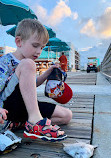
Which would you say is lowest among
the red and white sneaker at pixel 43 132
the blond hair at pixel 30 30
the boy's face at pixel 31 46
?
the red and white sneaker at pixel 43 132

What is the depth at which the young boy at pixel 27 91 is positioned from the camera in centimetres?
96

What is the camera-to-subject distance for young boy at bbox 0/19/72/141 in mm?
964

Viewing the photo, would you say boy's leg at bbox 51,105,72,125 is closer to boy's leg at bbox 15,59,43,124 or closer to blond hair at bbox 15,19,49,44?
boy's leg at bbox 15,59,43,124

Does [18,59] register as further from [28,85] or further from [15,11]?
[15,11]

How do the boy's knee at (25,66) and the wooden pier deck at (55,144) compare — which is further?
the boy's knee at (25,66)

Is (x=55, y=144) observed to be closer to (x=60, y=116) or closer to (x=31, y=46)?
(x=60, y=116)

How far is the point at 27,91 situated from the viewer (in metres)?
1.01

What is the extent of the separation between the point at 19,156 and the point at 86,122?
70 centimetres

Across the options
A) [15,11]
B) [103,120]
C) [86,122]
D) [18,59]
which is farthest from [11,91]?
[15,11]

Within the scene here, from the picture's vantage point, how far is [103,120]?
4.43ft

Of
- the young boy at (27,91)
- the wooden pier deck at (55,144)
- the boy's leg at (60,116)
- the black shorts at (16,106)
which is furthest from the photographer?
the boy's leg at (60,116)

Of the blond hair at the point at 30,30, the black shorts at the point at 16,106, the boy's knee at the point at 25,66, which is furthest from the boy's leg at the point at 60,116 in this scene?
the blond hair at the point at 30,30

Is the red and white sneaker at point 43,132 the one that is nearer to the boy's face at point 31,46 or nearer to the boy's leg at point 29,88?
the boy's leg at point 29,88

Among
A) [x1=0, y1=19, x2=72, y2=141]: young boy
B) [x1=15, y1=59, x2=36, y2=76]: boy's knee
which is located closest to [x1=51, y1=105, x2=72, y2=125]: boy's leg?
[x1=0, y1=19, x2=72, y2=141]: young boy
